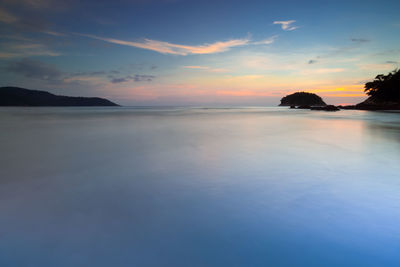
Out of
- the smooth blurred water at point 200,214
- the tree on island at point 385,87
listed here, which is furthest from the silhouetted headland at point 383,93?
the smooth blurred water at point 200,214

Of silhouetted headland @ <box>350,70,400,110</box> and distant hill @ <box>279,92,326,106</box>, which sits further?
distant hill @ <box>279,92,326,106</box>

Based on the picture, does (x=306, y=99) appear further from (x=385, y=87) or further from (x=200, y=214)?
(x=200, y=214)

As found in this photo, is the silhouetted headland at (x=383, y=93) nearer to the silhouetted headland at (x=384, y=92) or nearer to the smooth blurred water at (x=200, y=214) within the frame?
the silhouetted headland at (x=384, y=92)

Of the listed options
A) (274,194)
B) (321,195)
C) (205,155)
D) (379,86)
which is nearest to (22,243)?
(274,194)

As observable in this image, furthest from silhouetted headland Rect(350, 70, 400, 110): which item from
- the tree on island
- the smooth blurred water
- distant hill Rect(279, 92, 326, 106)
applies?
distant hill Rect(279, 92, 326, 106)

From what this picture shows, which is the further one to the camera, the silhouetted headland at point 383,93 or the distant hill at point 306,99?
the distant hill at point 306,99

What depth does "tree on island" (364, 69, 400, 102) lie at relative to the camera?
52438mm

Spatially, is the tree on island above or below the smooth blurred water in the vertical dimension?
above

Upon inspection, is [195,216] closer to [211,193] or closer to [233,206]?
[233,206]

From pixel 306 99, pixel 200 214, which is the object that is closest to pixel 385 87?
pixel 200 214

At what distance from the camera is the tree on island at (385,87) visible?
52.4 metres

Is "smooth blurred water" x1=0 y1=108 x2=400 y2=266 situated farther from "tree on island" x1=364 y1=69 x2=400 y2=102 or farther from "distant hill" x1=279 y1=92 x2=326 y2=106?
"distant hill" x1=279 y1=92 x2=326 y2=106

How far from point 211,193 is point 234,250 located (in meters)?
1.64

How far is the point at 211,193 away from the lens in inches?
159
